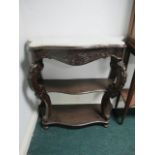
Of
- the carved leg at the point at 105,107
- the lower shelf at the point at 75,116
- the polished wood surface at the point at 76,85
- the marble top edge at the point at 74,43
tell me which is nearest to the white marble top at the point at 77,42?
the marble top edge at the point at 74,43

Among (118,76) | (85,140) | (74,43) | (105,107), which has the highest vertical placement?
(74,43)

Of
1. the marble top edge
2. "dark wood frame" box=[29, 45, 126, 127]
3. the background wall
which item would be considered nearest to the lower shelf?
"dark wood frame" box=[29, 45, 126, 127]

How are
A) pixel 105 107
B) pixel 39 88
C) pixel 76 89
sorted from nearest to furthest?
pixel 39 88 < pixel 76 89 < pixel 105 107

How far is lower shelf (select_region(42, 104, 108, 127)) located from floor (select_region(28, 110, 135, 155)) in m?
0.08

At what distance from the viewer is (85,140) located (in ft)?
4.94

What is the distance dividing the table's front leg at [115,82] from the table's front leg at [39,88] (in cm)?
51

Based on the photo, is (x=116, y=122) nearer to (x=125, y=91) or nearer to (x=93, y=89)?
(x=125, y=91)

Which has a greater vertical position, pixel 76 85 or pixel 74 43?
pixel 74 43

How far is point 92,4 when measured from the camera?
4.37ft

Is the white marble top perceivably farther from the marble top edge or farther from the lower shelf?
the lower shelf

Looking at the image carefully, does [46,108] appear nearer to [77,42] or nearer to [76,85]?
[76,85]

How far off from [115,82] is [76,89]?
33 cm

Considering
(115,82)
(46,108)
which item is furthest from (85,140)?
(115,82)
